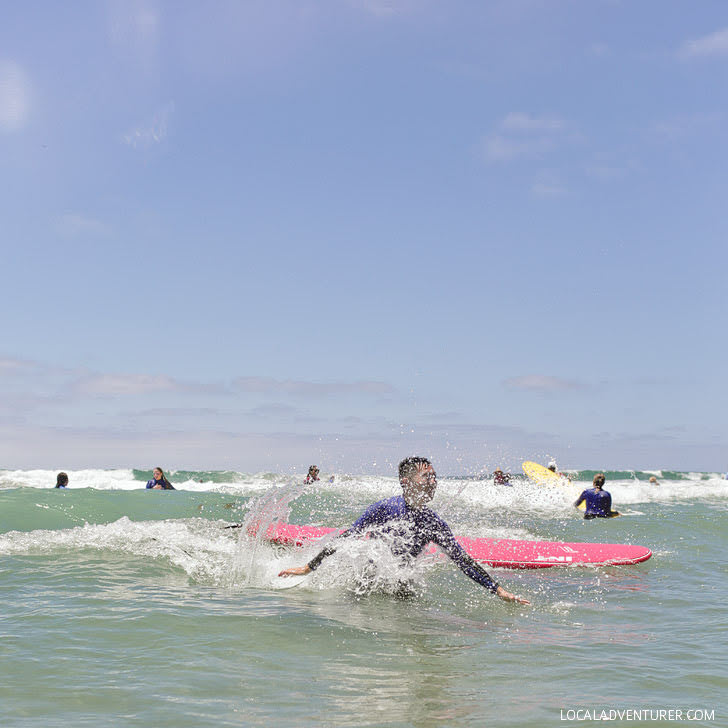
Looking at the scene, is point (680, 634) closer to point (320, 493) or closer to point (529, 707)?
point (529, 707)

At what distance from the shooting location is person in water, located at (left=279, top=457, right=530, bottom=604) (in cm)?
580

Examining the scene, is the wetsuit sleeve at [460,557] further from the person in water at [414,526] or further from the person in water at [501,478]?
the person in water at [501,478]

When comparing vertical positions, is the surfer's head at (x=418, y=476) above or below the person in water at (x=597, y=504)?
above

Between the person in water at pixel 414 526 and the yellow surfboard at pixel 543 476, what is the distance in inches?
707

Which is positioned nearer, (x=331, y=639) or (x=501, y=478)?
(x=331, y=639)

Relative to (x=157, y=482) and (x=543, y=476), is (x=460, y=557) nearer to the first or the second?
(x=157, y=482)

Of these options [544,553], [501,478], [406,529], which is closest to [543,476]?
[501,478]

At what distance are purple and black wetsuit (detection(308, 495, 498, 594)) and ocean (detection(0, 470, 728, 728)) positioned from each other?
39 centimetres

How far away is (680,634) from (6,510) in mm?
13463

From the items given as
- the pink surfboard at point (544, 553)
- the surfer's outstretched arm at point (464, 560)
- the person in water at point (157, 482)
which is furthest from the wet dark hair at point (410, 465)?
the person in water at point (157, 482)

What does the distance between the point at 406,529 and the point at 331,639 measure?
4.61ft

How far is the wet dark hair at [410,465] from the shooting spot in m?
5.82

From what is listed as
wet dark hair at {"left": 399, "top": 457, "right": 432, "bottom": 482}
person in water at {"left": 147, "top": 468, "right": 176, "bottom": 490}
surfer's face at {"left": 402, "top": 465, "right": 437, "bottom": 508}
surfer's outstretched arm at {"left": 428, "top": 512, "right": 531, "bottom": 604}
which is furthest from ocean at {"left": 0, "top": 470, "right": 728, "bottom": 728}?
person in water at {"left": 147, "top": 468, "right": 176, "bottom": 490}

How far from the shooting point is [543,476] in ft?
81.2
